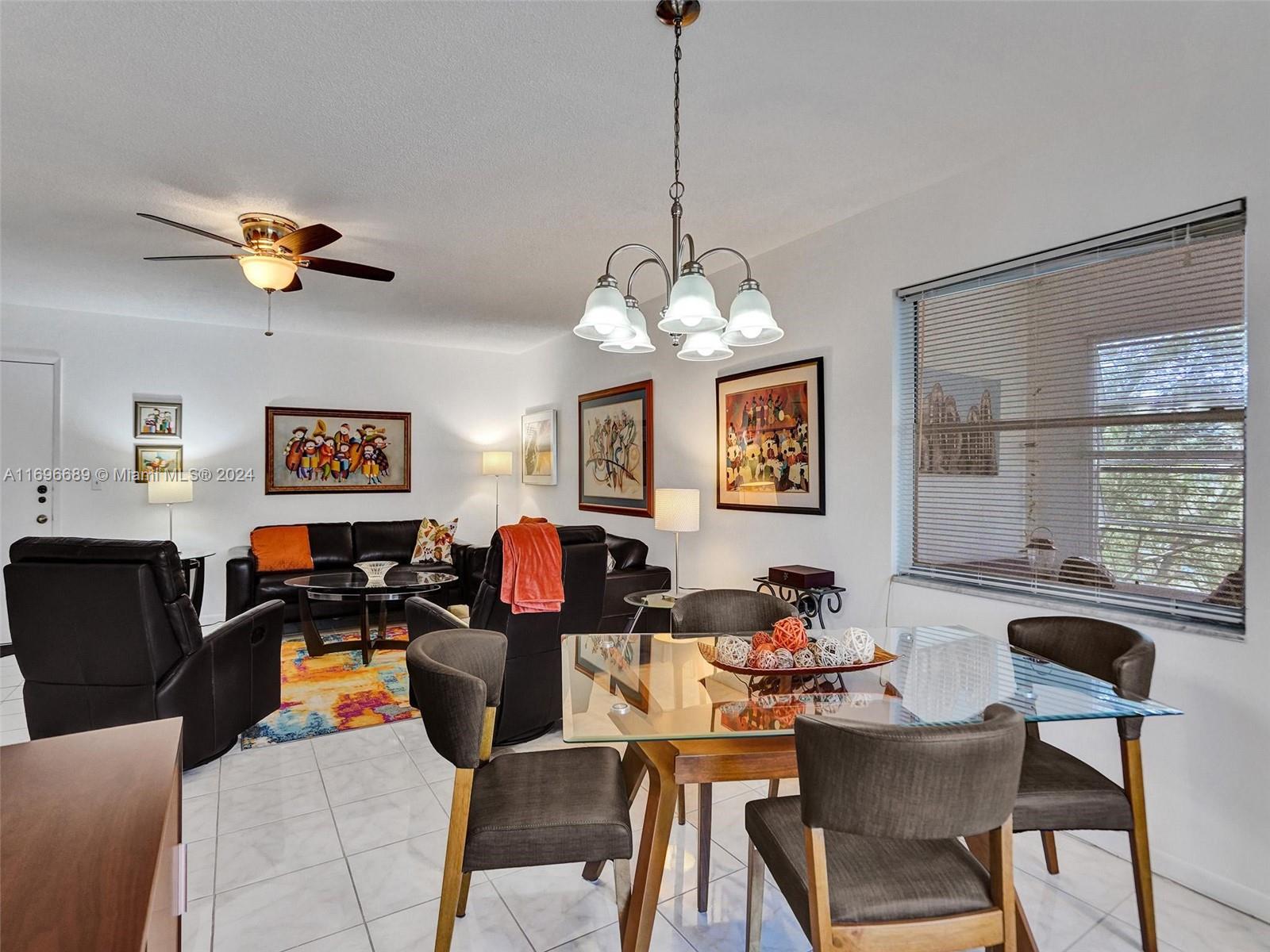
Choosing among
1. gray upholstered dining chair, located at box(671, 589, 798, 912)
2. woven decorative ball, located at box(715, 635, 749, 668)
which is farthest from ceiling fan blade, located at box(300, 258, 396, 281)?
woven decorative ball, located at box(715, 635, 749, 668)

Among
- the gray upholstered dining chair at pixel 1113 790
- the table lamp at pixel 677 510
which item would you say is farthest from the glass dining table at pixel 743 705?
the table lamp at pixel 677 510

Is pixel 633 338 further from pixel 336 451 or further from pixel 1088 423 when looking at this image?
pixel 336 451

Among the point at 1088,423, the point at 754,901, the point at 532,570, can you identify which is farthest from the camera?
the point at 532,570

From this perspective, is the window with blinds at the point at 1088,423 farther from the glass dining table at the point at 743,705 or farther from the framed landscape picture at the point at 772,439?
the glass dining table at the point at 743,705

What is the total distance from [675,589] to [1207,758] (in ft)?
8.80

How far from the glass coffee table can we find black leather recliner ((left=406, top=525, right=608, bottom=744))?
120 centimetres

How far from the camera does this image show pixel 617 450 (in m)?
5.49

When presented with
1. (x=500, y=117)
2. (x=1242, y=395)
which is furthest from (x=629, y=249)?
(x=1242, y=395)

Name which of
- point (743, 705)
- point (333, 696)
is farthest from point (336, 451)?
point (743, 705)

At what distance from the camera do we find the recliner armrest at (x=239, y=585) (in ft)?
17.0

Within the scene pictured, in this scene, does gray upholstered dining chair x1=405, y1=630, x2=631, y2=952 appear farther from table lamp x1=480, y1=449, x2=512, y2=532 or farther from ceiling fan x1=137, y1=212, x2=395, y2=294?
table lamp x1=480, y1=449, x2=512, y2=532

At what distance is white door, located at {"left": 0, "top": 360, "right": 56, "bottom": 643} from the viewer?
5.09 meters

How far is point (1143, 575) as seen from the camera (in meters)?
2.41

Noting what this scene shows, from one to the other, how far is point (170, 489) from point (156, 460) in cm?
58
